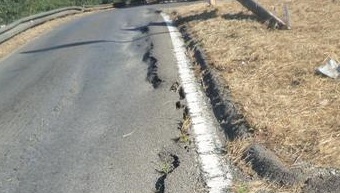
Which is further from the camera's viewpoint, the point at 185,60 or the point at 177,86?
the point at 185,60

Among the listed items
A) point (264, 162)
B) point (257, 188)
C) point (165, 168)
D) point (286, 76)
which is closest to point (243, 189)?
point (257, 188)

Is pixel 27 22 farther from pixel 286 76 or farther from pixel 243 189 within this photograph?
pixel 243 189

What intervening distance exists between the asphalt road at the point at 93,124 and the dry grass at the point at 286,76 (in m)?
0.71

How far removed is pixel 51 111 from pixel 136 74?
5.74 ft

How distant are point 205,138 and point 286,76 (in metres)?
1.65

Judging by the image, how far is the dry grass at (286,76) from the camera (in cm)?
432

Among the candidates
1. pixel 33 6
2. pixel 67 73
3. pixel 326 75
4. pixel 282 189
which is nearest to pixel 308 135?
pixel 282 189

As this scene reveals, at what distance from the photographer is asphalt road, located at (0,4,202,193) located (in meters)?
4.34

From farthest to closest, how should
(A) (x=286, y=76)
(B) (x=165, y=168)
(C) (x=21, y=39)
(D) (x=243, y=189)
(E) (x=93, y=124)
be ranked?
(C) (x=21, y=39), (A) (x=286, y=76), (E) (x=93, y=124), (B) (x=165, y=168), (D) (x=243, y=189)

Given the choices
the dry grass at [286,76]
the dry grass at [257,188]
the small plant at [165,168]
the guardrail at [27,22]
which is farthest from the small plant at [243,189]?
the guardrail at [27,22]

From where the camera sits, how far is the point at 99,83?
7777 mm

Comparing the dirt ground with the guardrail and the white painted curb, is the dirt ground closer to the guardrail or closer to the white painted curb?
the guardrail

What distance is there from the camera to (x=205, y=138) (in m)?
4.91

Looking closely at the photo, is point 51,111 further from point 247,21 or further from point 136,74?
point 247,21
